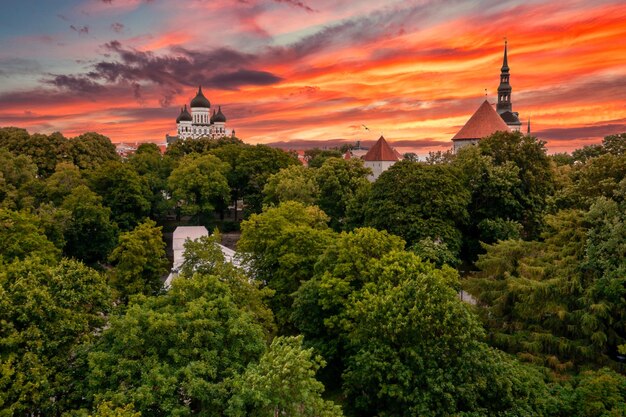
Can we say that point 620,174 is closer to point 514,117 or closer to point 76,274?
point 76,274

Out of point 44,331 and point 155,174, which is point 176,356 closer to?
point 44,331

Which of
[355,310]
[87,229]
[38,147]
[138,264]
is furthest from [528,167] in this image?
[38,147]

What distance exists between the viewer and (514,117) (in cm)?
8150

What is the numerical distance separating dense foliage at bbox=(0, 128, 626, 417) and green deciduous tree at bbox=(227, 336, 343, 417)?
0.06 m

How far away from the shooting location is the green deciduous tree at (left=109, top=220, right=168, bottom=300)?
825 inches

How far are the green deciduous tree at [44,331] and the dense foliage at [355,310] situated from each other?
0.16ft

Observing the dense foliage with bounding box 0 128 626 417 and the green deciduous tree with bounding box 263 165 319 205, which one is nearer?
the dense foliage with bounding box 0 128 626 417

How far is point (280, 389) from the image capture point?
35.0 ft

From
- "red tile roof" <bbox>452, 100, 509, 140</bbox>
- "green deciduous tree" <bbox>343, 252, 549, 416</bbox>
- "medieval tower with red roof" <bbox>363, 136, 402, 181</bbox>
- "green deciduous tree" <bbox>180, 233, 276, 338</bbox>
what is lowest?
"green deciduous tree" <bbox>343, 252, 549, 416</bbox>

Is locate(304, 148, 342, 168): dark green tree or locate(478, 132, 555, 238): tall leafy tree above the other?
locate(304, 148, 342, 168): dark green tree

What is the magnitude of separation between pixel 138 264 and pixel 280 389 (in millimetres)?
13063

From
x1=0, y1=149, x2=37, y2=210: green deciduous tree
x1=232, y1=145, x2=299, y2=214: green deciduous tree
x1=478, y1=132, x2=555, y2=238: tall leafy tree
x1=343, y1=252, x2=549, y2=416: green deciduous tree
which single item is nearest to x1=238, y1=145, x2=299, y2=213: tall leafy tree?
x1=232, y1=145, x2=299, y2=214: green deciduous tree

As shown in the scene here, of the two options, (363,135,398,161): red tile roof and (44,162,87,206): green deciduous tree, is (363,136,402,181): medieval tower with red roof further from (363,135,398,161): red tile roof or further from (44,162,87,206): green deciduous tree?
(44,162,87,206): green deciduous tree

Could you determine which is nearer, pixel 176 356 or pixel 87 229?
pixel 176 356
